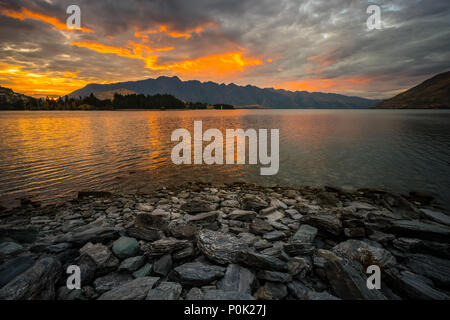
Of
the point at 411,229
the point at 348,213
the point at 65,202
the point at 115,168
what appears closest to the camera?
the point at 411,229

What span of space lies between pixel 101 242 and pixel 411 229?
12.9 metres

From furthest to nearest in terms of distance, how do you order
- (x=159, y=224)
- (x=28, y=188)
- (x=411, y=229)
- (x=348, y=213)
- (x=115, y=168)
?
(x=115, y=168), (x=28, y=188), (x=348, y=213), (x=159, y=224), (x=411, y=229)

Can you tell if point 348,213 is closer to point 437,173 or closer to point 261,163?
point 261,163

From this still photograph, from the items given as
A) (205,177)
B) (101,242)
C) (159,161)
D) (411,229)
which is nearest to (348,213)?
(411,229)

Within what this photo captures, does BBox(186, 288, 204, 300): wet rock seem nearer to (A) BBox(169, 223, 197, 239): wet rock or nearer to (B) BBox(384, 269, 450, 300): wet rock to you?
(A) BBox(169, 223, 197, 239): wet rock

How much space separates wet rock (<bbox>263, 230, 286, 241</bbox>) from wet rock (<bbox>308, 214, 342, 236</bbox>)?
1.81 metres

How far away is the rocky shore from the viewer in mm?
5148

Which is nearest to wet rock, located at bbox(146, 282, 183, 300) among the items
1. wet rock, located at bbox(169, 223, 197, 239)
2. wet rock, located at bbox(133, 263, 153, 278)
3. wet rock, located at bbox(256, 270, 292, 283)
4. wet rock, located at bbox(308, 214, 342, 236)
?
wet rock, located at bbox(133, 263, 153, 278)

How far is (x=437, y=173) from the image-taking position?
66.5 ft

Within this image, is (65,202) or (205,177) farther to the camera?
(205,177)

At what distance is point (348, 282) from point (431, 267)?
3.54m

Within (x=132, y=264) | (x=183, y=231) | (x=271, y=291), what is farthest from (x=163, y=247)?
(x=271, y=291)

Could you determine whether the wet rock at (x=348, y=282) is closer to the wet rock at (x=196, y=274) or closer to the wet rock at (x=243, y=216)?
the wet rock at (x=196, y=274)

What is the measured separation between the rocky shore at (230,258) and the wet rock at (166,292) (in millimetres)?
26
